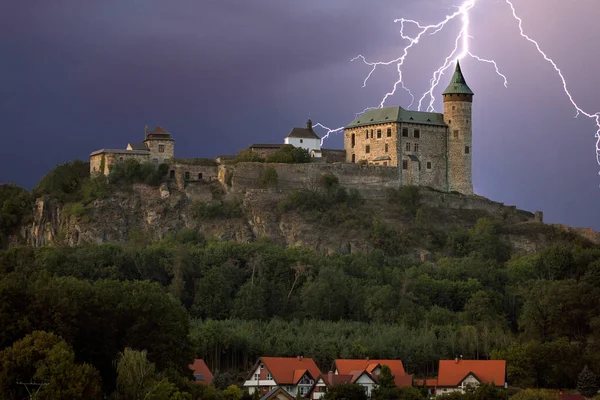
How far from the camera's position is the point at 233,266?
8844 centimetres

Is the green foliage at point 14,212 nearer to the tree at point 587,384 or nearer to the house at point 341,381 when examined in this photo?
the house at point 341,381

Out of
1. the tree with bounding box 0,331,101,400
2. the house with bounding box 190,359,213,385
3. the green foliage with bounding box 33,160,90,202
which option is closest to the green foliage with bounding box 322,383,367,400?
the house with bounding box 190,359,213,385

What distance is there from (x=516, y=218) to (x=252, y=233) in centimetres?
2073

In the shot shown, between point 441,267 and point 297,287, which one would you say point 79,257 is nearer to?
point 297,287

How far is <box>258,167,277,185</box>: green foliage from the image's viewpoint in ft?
322

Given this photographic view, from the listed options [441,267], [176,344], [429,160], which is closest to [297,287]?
[441,267]

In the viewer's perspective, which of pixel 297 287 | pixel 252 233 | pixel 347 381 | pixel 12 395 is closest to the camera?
pixel 12 395

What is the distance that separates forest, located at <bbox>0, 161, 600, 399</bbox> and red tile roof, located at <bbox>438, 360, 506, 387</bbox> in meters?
1.57

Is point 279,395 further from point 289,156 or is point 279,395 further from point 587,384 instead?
point 289,156

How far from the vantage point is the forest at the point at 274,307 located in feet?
185

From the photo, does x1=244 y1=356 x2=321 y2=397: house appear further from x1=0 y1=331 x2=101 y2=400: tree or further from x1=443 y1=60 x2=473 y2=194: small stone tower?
x1=443 y1=60 x2=473 y2=194: small stone tower

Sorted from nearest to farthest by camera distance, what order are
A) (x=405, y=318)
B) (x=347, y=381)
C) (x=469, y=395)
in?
(x=469, y=395), (x=347, y=381), (x=405, y=318)

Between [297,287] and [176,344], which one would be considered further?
[297,287]

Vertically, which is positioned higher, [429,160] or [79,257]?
[429,160]
